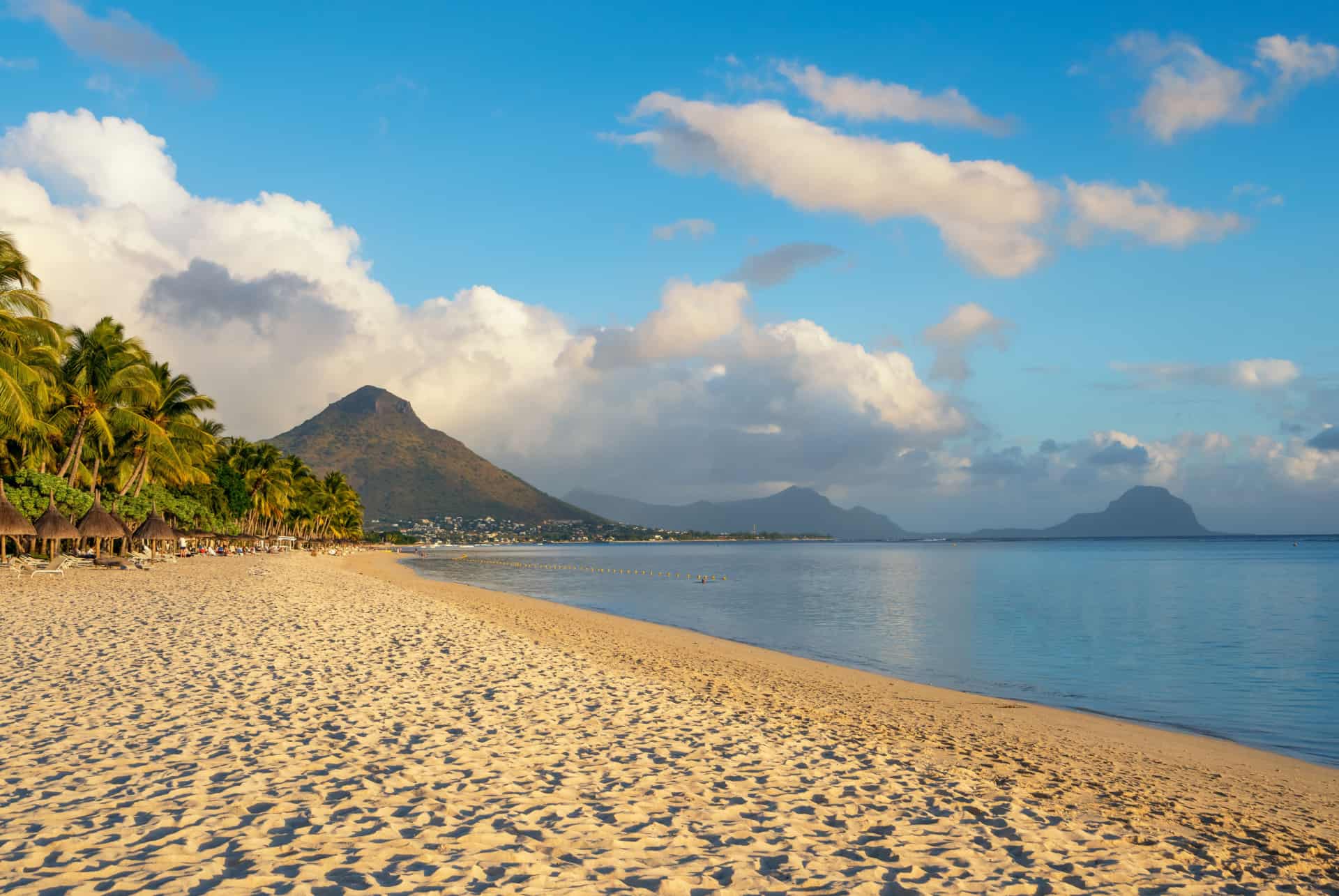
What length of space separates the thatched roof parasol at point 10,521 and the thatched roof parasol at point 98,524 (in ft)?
14.2

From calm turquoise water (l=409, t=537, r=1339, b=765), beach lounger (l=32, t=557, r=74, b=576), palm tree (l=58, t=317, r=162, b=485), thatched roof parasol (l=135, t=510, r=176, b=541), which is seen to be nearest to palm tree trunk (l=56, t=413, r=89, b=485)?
palm tree (l=58, t=317, r=162, b=485)

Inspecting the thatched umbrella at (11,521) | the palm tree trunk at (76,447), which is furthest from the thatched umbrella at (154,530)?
the thatched umbrella at (11,521)

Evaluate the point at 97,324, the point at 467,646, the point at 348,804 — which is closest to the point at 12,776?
the point at 348,804

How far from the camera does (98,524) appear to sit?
1384 inches

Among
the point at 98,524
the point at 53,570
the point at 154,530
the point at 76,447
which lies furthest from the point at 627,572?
the point at 53,570

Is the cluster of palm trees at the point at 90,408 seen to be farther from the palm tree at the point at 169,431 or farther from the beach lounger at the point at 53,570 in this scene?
the beach lounger at the point at 53,570

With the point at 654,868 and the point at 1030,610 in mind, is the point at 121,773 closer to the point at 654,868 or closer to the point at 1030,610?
the point at 654,868

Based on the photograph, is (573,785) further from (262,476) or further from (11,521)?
(262,476)

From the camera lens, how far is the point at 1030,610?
119ft

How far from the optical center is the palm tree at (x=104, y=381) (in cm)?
3447

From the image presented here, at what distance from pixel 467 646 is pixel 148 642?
5492 millimetres

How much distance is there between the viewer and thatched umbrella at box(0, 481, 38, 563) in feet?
93.2

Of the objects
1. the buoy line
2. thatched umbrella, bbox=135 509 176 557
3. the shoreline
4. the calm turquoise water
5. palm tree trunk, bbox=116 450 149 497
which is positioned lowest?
the buoy line

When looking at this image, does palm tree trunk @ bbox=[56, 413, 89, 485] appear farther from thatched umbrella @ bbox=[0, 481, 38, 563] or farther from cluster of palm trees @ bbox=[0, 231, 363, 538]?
thatched umbrella @ bbox=[0, 481, 38, 563]
